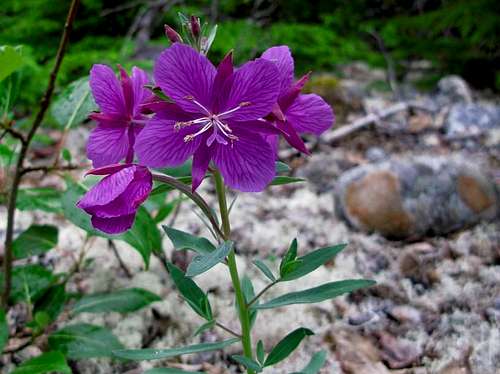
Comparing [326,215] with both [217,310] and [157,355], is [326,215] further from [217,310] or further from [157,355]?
[157,355]

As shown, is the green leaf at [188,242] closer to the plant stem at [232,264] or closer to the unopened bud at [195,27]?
the plant stem at [232,264]

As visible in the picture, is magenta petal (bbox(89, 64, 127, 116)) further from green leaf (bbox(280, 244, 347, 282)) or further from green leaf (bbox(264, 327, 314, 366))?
green leaf (bbox(264, 327, 314, 366))

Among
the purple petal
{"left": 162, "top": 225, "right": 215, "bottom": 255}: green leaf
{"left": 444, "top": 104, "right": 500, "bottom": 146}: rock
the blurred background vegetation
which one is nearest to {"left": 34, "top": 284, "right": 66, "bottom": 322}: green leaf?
{"left": 162, "top": 225, "right": 215, "bottom": 255}: green leaf

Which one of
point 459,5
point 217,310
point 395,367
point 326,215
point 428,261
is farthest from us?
point 459,5

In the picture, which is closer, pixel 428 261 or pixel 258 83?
pixel 258 83

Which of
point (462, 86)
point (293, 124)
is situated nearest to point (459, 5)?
point (462, 86)

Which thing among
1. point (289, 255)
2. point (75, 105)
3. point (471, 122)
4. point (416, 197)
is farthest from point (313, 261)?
point (471, 122)

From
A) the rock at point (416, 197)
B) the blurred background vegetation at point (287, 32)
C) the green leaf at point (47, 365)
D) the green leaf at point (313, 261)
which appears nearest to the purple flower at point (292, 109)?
the green leaf at point (313, 261)
